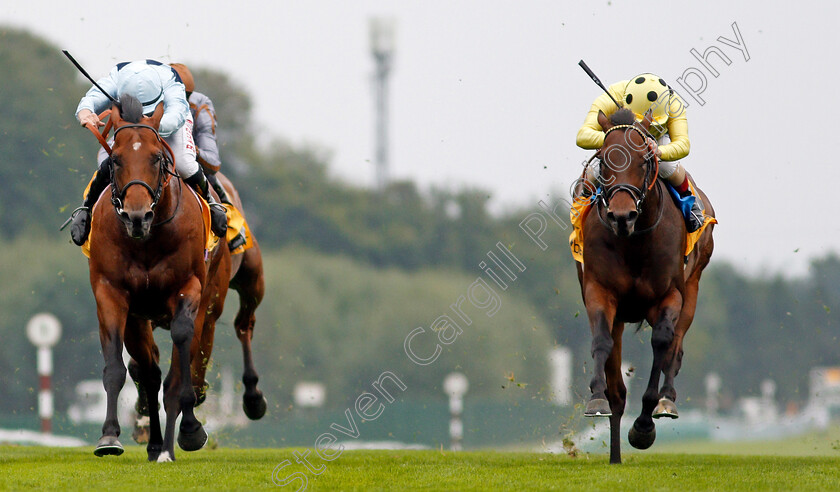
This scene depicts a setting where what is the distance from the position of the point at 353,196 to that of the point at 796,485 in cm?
3856

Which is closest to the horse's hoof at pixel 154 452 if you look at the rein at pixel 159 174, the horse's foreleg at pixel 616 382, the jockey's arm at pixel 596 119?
the rein at pixel 159 174

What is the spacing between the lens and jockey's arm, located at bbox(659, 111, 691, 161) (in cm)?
874

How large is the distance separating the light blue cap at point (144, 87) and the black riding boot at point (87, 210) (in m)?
0.57

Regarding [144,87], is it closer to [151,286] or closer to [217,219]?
[217,219]

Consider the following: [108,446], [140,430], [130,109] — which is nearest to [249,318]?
[140,430]

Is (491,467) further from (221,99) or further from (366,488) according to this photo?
(221,99)

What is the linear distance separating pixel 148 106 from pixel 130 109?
69cm

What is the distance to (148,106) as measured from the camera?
8.84 meters

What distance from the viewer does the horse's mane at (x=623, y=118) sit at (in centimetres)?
839

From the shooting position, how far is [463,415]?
2650 cm

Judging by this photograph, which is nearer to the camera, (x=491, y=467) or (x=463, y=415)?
(x=491, y=467)

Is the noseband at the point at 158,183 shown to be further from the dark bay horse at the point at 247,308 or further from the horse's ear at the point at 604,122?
the horse's ear at the point at 604,122

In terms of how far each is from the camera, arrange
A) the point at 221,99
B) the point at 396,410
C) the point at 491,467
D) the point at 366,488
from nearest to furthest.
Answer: the point at 366,488 → the point at 491,467 → the point at 396,410 → the point at 221,99

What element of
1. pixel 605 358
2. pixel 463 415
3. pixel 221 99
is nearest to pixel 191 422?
pixel 605 358
